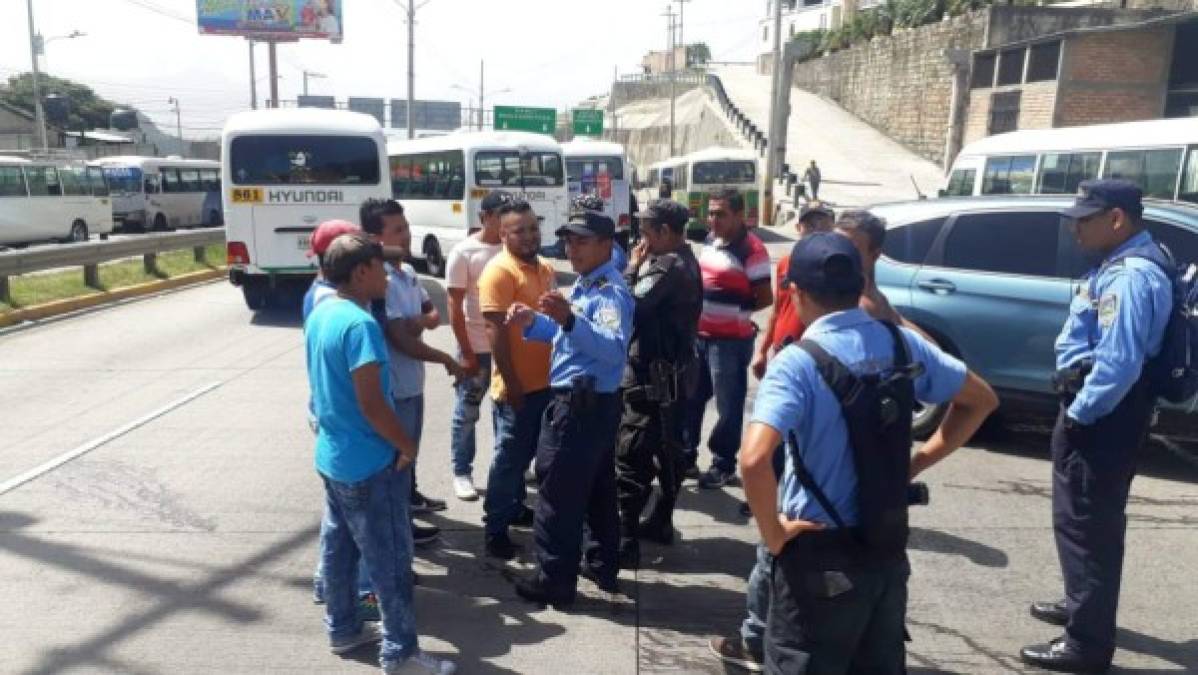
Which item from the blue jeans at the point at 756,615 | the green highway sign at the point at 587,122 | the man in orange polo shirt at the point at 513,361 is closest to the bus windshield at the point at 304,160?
the man in orange polo shirt at the point at 513,361

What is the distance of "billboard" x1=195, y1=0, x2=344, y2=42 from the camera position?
46.2 metres

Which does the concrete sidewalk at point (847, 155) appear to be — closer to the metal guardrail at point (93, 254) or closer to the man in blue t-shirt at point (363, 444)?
the metal guardrail at point (93, 254)

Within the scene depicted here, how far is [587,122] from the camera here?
165 feet

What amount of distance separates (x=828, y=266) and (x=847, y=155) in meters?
38.2

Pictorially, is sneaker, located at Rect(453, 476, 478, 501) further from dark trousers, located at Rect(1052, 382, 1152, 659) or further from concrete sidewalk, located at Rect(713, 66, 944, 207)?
concrete sidewalk, located at Rect(713, 66, 944, 207)

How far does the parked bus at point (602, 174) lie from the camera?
24.0 metres

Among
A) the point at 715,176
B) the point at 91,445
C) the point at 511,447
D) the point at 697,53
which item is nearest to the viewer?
the point at 511,447

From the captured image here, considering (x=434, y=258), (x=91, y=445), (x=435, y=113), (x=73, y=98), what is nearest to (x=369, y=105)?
(x=435, y=113)

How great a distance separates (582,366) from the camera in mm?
3834

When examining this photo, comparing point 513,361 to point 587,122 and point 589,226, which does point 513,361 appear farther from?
point 587,122

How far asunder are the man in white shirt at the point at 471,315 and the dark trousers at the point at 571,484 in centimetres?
116

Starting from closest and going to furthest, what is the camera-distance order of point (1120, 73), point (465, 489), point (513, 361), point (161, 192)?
point (513, 361)
point (465, 489)
point (1120, 73)
point (161, 192)

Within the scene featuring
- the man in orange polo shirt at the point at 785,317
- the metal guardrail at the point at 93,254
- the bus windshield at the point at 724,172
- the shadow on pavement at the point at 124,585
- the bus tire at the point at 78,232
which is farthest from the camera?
the bus windshield at the point at 724,172

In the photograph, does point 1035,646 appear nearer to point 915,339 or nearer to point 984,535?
point 984,535
